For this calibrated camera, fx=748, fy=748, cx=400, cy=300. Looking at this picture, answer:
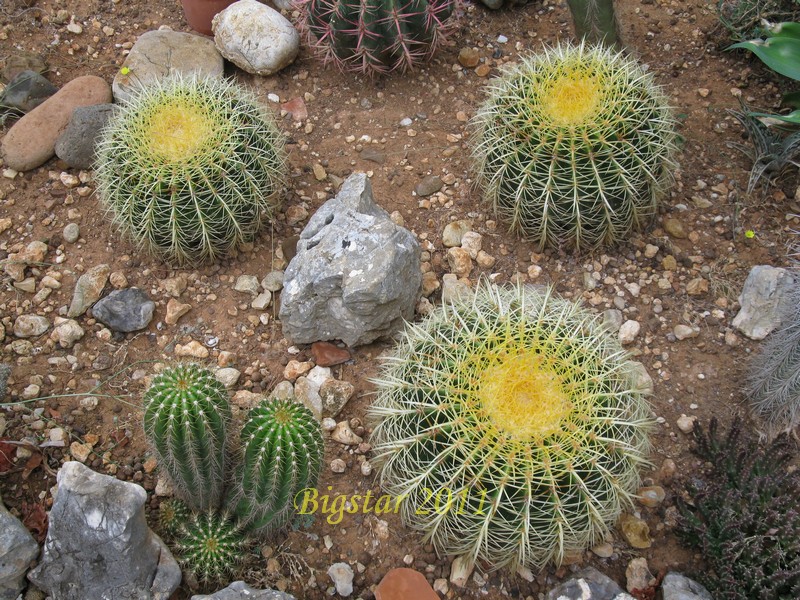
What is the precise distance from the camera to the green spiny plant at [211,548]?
9.18ft

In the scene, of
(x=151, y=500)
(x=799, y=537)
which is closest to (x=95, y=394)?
(x=151, y=500)

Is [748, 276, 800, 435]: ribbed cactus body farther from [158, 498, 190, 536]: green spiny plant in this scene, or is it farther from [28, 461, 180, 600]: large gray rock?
[28, 461, 180, 600]: large gray rock

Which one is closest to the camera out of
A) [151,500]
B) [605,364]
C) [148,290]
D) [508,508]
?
[508,508]

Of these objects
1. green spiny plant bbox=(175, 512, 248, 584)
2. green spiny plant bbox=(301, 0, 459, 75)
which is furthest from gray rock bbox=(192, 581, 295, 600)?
green spiny plant bbox=(301, 0, 459, 75)

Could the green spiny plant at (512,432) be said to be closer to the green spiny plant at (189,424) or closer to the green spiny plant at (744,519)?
the green spiny plant at (744,519)

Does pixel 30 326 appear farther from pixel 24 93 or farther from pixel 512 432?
pixel 512 432

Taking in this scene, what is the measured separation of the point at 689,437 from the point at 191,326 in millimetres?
2432

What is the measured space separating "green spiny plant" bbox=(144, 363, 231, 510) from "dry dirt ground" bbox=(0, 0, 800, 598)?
0.49m

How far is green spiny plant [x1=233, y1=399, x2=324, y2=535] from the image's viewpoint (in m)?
2.52

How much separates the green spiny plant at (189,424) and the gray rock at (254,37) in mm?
2595

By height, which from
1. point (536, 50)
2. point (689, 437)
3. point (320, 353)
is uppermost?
point (536, 50)

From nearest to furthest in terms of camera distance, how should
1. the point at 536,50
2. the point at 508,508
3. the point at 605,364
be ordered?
the point at 508,508 → the point at 605,364 → the point at 536,50

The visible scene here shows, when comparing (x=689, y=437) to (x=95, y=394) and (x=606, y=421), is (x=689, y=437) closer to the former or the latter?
(x=606, y=421)

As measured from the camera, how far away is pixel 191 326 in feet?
12.3
